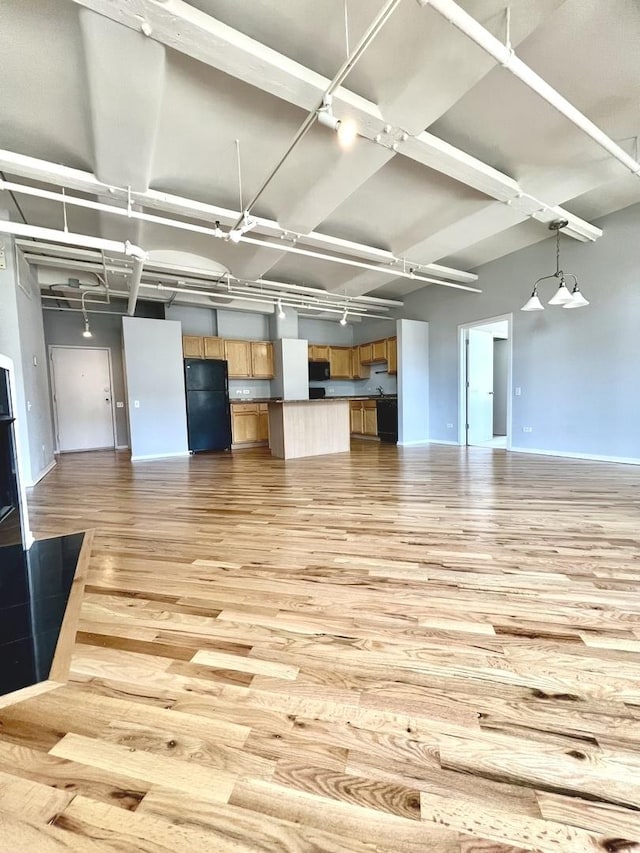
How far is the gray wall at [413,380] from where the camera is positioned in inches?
303

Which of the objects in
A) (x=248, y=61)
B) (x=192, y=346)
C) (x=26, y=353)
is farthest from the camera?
(x=192, y=346)

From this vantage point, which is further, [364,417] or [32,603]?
[364,417]

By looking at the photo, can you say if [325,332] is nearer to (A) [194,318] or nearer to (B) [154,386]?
(A) [194,318]

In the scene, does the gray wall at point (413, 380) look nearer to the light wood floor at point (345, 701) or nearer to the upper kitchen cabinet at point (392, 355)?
the upper kitchen cabinet at point (392, 355)

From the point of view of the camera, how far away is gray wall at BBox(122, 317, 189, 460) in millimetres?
6621

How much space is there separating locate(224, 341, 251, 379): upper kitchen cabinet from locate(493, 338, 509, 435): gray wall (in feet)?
20.2

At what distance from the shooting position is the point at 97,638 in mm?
1637

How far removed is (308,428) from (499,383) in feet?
18.9

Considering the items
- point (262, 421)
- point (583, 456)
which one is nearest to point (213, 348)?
point (262, 421)

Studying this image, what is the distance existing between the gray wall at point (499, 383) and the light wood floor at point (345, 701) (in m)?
6.98

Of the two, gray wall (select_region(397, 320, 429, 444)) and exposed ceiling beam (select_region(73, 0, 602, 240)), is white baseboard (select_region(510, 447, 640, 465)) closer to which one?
gray wall (select_region(397, 320, 429, 444))

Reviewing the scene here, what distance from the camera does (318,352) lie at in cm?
923

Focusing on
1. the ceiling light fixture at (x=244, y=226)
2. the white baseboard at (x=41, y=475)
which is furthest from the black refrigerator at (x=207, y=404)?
the ceiling light fixture at (x=244, y=226)

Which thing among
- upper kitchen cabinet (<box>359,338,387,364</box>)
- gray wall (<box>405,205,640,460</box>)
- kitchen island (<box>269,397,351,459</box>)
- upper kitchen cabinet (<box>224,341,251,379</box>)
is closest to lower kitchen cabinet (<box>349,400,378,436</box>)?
upper kitchen cabinet (<box>359,338,387,364</box>)
